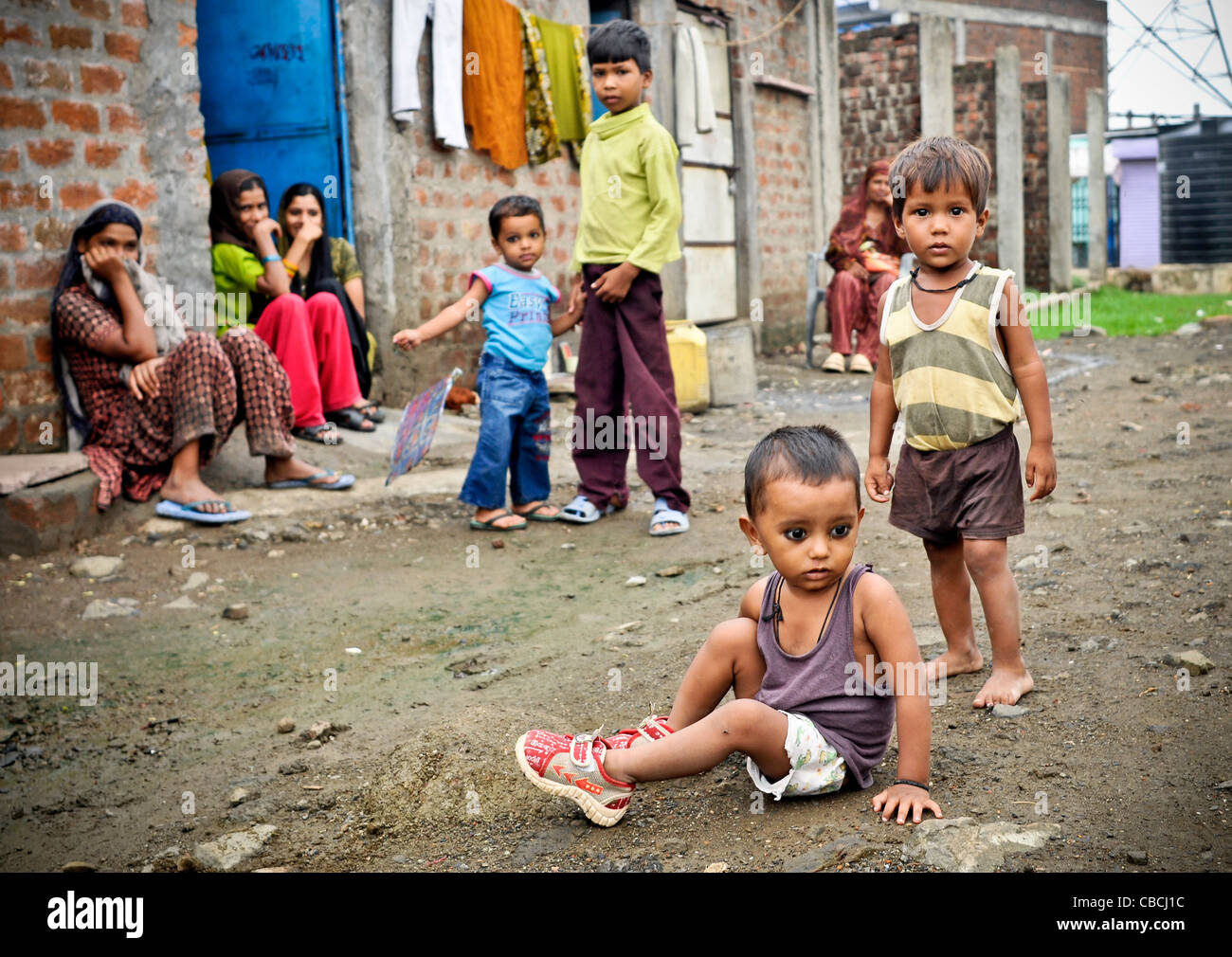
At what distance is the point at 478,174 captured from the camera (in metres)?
7.66

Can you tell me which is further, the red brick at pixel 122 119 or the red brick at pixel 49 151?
the red brick at pixel 122 119

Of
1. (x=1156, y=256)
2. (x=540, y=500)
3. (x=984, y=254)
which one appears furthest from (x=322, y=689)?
(x=1156, y=256)

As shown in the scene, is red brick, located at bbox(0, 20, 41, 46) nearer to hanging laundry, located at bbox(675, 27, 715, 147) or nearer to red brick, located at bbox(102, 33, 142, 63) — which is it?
red brick, located at bbox(102, 33, 142, 63)

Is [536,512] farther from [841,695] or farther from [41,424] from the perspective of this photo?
[841,695]

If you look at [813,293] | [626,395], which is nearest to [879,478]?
[626,395]

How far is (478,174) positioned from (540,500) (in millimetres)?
3359

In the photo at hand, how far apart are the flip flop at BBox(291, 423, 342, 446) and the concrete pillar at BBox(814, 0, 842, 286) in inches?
330

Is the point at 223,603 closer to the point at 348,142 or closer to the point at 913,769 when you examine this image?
the point at 913,769

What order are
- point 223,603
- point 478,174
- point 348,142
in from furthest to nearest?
point 478,174 < point 348,142 < point 223,603

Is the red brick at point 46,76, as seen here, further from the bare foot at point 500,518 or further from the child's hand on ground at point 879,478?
the child's hand on ground at point 879,478

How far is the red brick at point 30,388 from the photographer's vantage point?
4699 millimetres

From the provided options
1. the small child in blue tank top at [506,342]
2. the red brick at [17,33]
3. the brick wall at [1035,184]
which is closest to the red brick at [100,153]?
the red brick at [17,33]

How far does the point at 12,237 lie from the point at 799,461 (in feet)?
12.7

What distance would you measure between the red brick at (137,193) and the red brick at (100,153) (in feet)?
0.38
